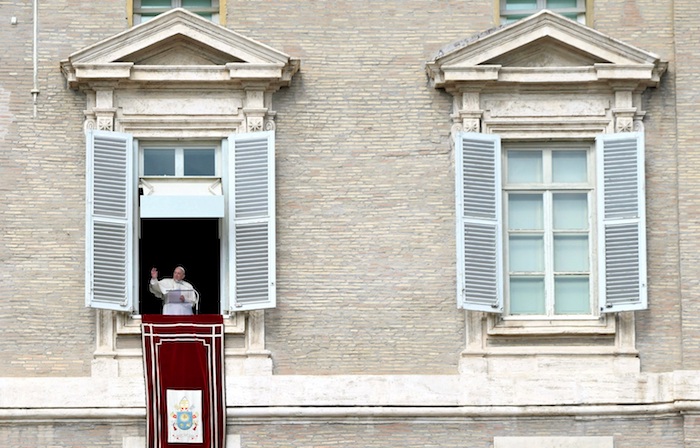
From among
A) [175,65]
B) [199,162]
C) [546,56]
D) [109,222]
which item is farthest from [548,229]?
[109,222]

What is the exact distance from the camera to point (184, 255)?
92.3ft

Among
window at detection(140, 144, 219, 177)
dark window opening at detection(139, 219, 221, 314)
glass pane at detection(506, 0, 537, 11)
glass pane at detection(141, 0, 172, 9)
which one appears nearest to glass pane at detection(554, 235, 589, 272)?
glass pane at detection(506, 0, 537, 11)

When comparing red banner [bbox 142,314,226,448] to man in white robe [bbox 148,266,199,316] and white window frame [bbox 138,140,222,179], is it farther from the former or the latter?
white window frame [bbox 138,140,222,179]

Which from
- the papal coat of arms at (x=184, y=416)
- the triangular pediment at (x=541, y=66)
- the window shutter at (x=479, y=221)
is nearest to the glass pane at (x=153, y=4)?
the triangular pediment at (x=541, y=66)

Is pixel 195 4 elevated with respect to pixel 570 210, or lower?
elevated

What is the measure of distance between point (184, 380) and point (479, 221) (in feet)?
12.1

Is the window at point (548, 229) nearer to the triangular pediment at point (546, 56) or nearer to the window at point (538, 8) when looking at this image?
the triangular pediment at point (546, 56)

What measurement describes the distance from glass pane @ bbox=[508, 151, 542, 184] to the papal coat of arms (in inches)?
170

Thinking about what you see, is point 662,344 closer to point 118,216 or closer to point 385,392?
point 385,392

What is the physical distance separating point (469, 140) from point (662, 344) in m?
3.11

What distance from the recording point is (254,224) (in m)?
26.1

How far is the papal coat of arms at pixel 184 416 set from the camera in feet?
84.4

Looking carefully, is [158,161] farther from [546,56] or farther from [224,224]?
[546,56]

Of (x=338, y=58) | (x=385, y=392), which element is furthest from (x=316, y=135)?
(x=385, y=392)
